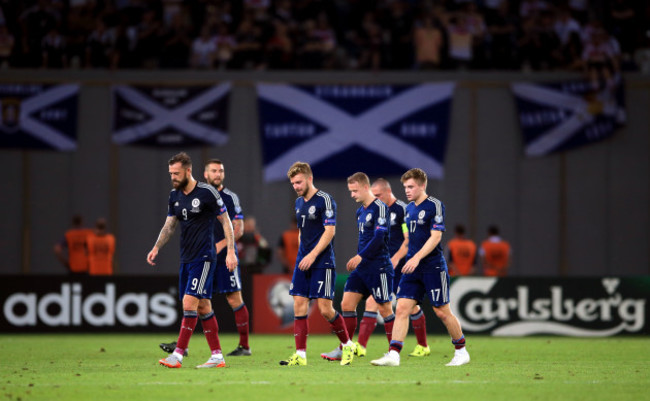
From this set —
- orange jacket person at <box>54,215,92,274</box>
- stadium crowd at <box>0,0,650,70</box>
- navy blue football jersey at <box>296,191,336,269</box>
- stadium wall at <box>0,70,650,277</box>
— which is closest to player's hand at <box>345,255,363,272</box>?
navy blue football jersey at <box>296,191,336,269</box>

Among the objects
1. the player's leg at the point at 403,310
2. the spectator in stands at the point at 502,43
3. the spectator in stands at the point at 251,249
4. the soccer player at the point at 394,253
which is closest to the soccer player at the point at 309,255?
the player's leg at the point at 403,310

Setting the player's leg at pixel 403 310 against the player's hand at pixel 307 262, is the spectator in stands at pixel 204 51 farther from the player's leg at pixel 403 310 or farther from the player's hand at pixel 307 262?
the player's leg at pixel 403 310

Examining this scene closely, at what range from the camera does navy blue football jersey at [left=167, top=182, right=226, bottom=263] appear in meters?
11.2

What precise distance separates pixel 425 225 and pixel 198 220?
269cm

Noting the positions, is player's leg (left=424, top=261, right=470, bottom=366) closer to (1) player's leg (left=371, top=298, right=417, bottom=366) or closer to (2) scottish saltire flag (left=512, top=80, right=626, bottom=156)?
(1) player's leg (left=371, top=298, right=417, bottom=366)

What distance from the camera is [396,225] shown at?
1329 cm

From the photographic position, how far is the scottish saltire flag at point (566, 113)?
23531 millimetres

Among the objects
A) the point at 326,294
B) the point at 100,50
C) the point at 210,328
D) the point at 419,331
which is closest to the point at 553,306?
the point at 419,331

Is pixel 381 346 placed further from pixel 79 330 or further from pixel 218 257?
pixel 79 330

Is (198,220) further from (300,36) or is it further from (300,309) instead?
(300,36)

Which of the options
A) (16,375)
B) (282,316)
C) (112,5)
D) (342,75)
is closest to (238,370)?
(16,375)

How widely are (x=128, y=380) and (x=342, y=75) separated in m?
15.4

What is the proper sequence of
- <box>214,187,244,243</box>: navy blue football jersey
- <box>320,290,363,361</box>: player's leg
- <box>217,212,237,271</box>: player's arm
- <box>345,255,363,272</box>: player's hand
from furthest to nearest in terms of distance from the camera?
<box>214,187,244,243</box>: navy blue football jersey
<box>320,290,363,361</box>: player's leg
<box>345,255,363,272</box>: player's hand
<box>217,212,237,271</box>: player's arm

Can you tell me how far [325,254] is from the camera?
1166 centimetres
